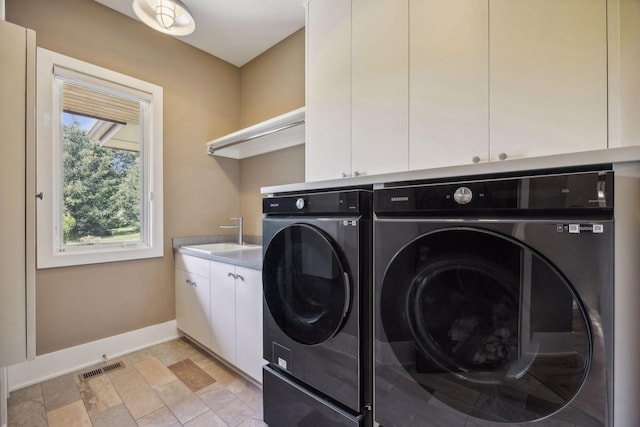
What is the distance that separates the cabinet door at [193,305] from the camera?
2.13 meters

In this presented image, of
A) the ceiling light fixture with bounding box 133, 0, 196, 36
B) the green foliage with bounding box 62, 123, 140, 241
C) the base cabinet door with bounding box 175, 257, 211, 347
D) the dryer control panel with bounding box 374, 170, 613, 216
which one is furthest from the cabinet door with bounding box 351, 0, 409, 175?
the green foliage with bounding box 62, 123, 140, 241

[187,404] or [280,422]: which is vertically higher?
[280,422]

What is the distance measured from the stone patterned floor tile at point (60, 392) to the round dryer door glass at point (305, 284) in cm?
152

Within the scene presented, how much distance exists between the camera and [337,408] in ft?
3.59

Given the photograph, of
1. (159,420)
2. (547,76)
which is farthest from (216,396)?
(547,76)

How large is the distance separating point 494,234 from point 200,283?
2.09m

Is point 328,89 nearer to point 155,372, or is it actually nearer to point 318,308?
point 318,308

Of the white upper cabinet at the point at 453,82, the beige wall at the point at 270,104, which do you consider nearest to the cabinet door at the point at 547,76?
the white upper cabinet at the point at 453,82

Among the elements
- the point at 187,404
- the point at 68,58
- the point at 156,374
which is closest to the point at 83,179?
the point at 68,58

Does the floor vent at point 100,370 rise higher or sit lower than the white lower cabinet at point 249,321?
lower

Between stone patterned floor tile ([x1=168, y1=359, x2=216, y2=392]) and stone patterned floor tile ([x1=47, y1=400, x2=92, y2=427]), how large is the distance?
Result: 51cm

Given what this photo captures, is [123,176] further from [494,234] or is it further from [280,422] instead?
[494,234]

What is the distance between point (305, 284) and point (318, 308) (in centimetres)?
12

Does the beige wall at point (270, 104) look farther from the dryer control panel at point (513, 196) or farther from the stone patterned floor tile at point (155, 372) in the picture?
the dryer control panel at point (513, 196)
